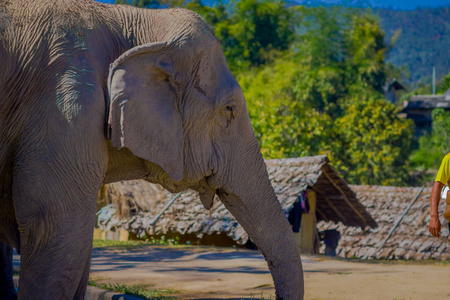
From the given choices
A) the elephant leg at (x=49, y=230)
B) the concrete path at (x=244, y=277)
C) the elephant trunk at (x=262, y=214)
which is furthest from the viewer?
the concrete path at (x=244, y=277)

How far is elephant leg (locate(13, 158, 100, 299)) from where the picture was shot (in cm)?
414

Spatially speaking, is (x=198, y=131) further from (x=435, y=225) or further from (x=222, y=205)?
(x=222, y=205)

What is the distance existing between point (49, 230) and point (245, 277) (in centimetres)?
410

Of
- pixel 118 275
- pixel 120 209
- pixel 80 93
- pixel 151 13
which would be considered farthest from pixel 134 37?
pixel 120 209

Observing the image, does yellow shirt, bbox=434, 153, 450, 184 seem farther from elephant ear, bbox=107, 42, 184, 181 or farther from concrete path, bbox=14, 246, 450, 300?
elephant ear, bbox=107, 42, 184, 181

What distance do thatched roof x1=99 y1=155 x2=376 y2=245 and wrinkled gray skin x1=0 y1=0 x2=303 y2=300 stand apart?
25.3 ft

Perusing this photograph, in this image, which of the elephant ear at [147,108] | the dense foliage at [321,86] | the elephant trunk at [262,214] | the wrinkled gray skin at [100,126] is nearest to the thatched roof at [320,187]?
the dense foliage at [321,86]

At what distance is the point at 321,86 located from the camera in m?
50.1

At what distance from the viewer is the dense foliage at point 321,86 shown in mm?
26906

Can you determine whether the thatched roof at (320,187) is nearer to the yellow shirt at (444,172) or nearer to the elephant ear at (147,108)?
the yellow shirt at (444,172)

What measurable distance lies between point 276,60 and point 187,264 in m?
51.7

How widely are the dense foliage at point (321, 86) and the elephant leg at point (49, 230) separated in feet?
17.8

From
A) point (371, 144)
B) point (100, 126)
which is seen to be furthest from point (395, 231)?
point (371, 144)

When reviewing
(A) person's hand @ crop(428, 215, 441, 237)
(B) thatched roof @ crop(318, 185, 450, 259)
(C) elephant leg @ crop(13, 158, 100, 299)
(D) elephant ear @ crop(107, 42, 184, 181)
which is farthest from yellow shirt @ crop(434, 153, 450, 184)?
(B) thatched roof @ crop(318, 185, 450, 259)
